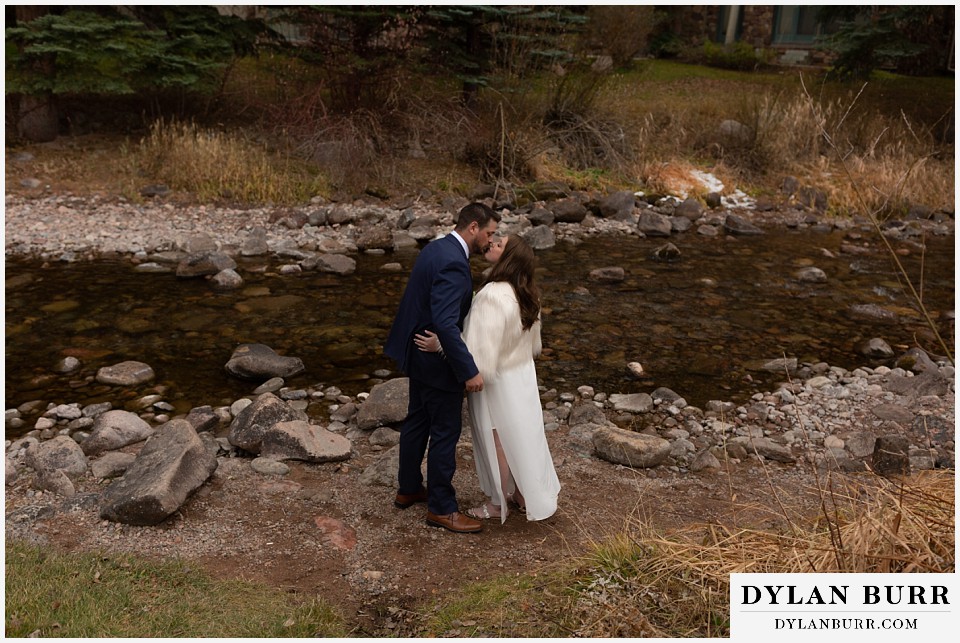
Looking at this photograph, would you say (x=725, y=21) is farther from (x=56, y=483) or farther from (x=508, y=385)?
(x=56, y=483)

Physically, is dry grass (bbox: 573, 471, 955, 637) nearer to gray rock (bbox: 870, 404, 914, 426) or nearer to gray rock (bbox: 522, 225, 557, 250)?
gray rock (bbox: 870, 404, 914, 426)

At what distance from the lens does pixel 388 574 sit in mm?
4824

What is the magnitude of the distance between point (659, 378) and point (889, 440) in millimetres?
2415

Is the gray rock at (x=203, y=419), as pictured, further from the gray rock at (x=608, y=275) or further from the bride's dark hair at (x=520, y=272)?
the gray rock at (x=608, y=275)

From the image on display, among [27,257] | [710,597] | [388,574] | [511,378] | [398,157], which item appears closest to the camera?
[710,597]

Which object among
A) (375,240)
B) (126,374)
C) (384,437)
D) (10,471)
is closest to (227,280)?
(375,240)

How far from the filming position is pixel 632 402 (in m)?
7.67

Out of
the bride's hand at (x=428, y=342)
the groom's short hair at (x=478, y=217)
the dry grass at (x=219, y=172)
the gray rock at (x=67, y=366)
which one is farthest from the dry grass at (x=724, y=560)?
the dry grass at (x=219, y=172)

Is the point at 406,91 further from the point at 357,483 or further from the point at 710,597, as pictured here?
the point at 710,597

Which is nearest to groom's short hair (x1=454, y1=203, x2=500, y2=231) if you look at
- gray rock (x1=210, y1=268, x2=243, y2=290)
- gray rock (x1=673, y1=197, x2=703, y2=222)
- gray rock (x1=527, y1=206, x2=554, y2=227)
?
gray rock (x1=210, y1=268, x2=243, y2=290)

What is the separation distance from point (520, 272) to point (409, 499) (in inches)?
63.3

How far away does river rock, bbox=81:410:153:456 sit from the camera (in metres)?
6.47

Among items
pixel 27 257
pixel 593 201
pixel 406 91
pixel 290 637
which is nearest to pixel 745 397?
pixel 290 637

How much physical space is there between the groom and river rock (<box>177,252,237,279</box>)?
252 inches
